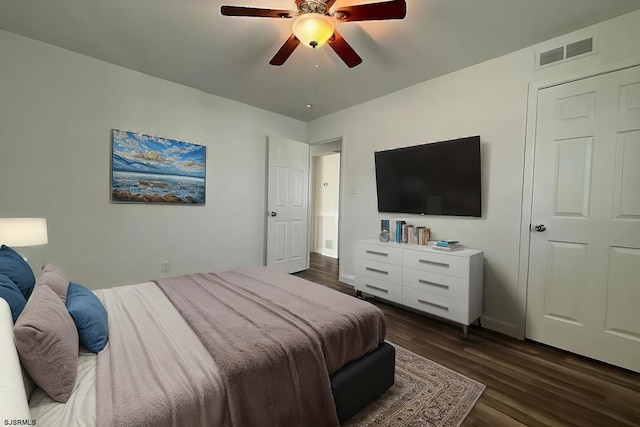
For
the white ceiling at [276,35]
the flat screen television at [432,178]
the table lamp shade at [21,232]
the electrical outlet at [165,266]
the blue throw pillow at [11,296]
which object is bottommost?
the electrical outlet at [165,266]

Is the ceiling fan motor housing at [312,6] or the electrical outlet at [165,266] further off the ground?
the ceiling fan motor housing at [312,6]

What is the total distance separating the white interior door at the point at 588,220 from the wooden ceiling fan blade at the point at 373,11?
1606mm

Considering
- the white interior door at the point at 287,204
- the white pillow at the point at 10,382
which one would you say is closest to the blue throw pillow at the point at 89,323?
the white pillow at the point at 10,382

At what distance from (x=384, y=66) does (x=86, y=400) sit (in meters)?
3.14

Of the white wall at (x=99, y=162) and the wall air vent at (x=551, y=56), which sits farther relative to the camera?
the white wall at (x=99, y=162)

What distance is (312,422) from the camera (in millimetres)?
1212

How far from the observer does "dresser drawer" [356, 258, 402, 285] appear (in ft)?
9.39

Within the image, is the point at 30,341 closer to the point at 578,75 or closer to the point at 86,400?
the point at 86,400

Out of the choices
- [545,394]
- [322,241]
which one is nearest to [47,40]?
[545,394]

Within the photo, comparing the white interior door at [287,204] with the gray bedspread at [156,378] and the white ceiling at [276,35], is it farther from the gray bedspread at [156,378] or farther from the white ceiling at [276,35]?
the gray bedspread at [156,378]

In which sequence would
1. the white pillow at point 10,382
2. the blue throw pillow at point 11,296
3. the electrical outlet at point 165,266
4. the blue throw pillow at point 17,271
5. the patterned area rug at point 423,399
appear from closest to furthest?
the white pillow at point 10,382 → the blue throw pillow at point 11,296 → the blue throw pillow at point 17,271 → the patterned area rug at point 423,399 → the electrical outlet at point 165,266

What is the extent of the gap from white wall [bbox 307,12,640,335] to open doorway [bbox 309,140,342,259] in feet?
9.58

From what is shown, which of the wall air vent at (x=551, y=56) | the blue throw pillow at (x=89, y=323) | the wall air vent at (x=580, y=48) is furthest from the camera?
the wall air vent at (x=551, y=56)

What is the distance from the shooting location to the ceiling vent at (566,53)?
6.82ft
